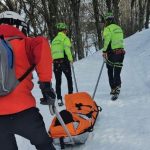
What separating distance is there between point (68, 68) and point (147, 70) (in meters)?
4.97

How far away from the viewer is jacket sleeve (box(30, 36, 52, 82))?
418cm

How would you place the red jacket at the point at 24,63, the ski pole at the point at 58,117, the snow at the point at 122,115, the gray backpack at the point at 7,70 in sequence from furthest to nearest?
1. the snow at the point at 122,115
2. the ski pole at the point at 58,117
3. the red jacket at the point at 24,63
4. the gray backpack at the point at 7,70

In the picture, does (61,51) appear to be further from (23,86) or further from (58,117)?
(23,86)

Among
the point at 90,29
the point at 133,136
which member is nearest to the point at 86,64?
the point at 133,136

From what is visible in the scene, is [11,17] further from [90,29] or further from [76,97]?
[90,29]

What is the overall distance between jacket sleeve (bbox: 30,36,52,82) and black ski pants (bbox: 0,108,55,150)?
0.42 m

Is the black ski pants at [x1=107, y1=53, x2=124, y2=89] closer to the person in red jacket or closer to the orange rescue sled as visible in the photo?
the orange rescue sled

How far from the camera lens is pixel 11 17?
4.39 m

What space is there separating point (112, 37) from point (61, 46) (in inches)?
46.8

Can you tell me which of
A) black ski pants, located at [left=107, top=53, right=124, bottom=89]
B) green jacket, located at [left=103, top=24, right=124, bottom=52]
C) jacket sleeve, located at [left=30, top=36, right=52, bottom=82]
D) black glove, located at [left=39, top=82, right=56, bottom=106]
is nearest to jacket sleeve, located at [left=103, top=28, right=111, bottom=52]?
green jacket, located at [left=103, top=24, right=124, bottom=52]

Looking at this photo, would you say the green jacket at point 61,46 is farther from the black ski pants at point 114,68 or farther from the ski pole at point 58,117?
the ski pole at point 58,117

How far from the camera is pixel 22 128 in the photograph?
425 centimetres

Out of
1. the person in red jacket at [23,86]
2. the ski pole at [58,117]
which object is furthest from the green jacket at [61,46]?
the person in red jacket at [23,86]

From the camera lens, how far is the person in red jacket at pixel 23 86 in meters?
4.17
